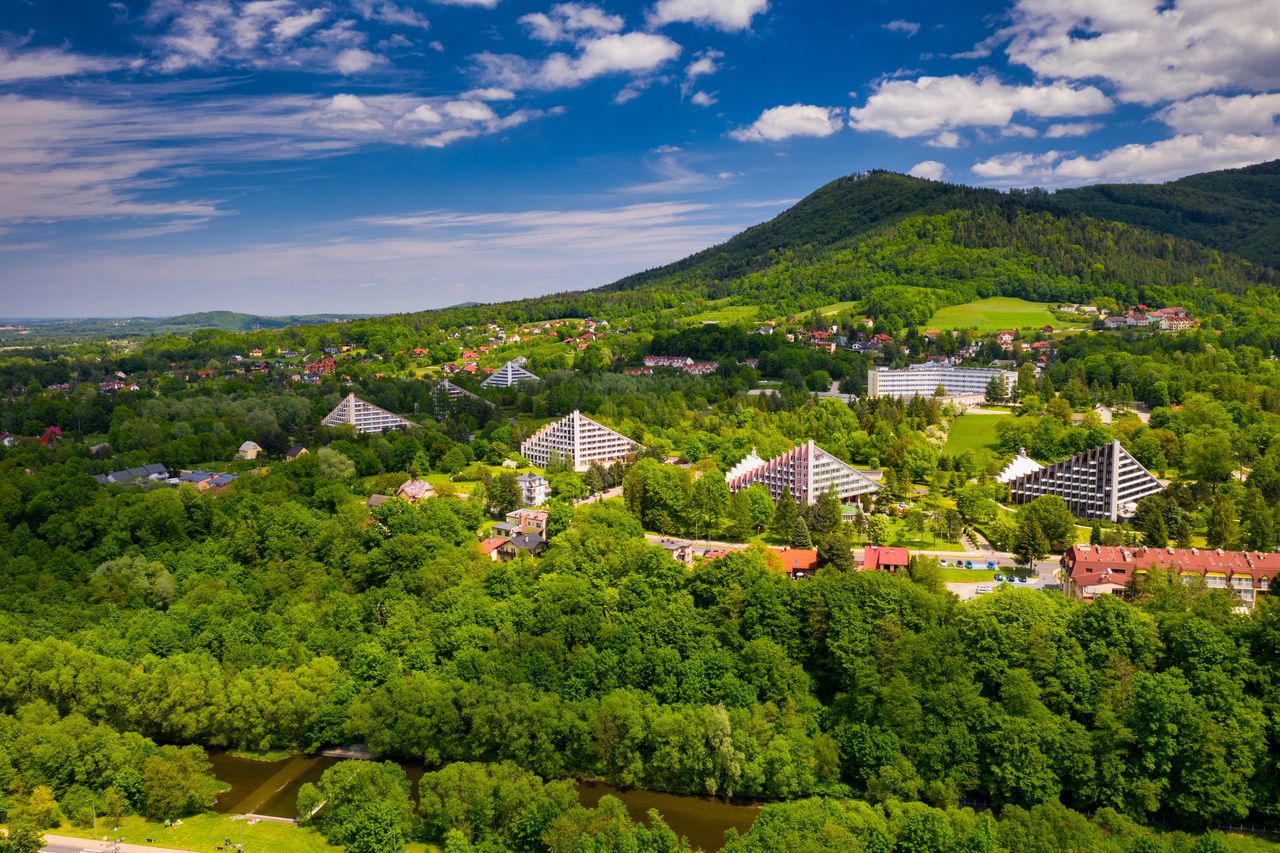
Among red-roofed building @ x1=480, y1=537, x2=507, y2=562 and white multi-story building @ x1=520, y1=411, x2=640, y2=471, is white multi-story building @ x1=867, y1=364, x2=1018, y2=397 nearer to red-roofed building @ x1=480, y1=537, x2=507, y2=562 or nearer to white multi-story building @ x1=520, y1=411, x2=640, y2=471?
white multi-story building @ x1=520, y1=411, x2=640, y2=471

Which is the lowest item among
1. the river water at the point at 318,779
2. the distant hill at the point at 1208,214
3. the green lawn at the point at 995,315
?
the river water at the point at 318,779

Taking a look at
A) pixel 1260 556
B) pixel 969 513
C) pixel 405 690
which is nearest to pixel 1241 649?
pixel 1260 556

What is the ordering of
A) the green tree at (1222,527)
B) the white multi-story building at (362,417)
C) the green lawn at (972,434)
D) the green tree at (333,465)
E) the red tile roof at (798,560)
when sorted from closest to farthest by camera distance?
the red tile roof at (798,560), the green tree at (1222,527), the green tree at (333,465), the green lawn at (972,434), the white multi-story building at (362,417)

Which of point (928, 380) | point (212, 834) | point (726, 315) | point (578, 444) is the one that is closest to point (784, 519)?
point (578, 444)

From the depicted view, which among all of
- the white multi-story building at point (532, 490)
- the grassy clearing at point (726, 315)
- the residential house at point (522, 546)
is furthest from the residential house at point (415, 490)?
the grassy clearing at point (726, 315)

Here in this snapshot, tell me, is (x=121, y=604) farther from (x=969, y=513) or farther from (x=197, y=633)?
(x=969, y=513)

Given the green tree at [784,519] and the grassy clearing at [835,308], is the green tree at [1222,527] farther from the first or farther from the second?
the grassy clearing at [835,308]

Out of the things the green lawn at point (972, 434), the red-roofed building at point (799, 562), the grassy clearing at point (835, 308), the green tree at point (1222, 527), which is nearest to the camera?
the red-roofed building at point (799, 562)
